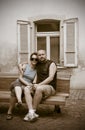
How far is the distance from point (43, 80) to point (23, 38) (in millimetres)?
3049

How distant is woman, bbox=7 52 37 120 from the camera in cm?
337

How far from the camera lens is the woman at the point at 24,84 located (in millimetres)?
3368

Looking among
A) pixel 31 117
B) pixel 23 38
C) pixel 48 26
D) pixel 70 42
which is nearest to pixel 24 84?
pixel 31 117

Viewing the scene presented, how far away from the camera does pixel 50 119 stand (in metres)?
3.45

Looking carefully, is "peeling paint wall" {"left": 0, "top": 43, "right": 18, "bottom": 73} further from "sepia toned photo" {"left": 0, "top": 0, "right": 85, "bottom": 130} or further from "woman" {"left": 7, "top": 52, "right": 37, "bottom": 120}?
"woman" {"left": 7, "top": 52, "right": 37, "bottom": 120}

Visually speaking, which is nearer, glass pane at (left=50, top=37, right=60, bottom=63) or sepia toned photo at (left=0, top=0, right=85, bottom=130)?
sepia toned photo at (left=0, top=0, right=85, bottom=130)

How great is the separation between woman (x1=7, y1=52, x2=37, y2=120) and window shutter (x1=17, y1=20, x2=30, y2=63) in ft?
9.46

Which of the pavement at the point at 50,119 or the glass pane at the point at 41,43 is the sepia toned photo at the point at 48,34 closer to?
the glass pane at the point at 41,43

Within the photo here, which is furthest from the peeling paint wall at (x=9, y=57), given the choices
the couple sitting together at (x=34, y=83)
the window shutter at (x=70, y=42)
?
the couple sitting together at (x=34, y=83)

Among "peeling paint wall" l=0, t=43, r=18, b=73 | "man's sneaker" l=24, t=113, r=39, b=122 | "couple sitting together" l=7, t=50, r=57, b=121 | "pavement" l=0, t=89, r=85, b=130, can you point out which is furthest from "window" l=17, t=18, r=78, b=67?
"man's sneaker" l=24, t=113, r=39, b=122

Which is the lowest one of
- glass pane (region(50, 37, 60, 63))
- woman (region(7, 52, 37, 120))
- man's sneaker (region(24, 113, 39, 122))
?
man's sneaker (region(24, 113, 39, 122))

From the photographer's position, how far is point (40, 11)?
6.55 metres

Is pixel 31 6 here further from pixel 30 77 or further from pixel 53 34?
pixel 30 77

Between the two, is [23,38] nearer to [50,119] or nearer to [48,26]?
[48,26]
